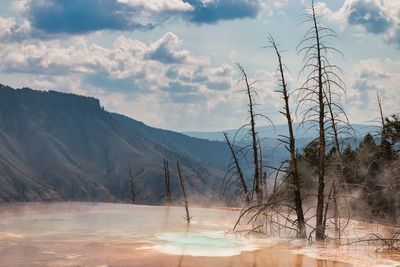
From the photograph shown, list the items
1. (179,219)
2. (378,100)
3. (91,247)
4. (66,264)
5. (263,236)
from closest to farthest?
(66,264) < (91,247) < (263,236) < (378,100) < (179,219)

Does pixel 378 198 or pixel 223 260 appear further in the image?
pixel 378 198

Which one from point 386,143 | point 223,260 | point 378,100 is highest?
point 378,100

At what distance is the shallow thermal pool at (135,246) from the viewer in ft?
56.9

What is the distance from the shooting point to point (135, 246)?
2092 centimetres

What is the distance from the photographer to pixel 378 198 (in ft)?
121

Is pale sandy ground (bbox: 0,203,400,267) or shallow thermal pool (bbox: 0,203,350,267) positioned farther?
shallow thermal pool (bbox: 0,203,350,267)

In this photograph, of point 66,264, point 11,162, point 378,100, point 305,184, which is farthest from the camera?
point 11,162

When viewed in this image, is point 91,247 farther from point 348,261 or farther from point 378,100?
point 378,100

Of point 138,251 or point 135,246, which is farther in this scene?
point 135,246

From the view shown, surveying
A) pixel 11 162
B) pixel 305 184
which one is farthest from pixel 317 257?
pixel 11 162

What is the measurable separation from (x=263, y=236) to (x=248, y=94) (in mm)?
6596

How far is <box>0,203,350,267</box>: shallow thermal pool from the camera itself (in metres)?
17.3

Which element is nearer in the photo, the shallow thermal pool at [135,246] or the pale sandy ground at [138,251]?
the pale sandy ground at [138,251]

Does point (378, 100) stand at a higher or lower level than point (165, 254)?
higher
